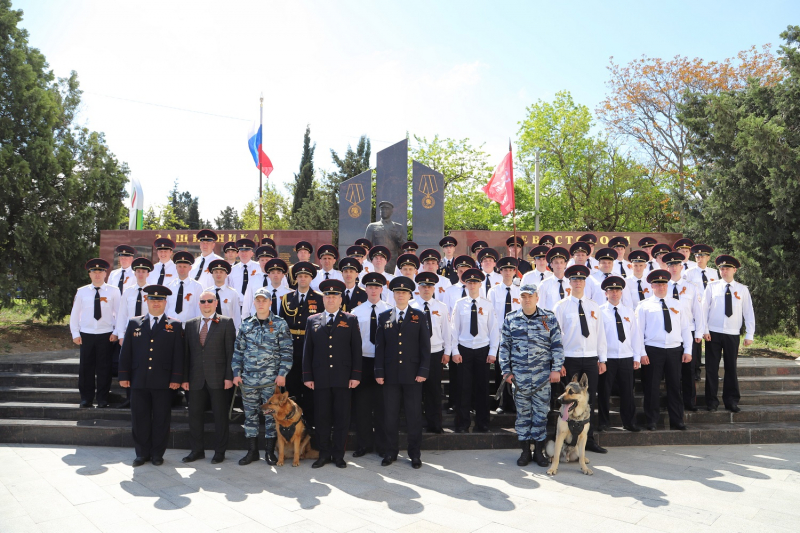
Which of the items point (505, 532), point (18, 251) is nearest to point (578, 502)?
point (505, 532)

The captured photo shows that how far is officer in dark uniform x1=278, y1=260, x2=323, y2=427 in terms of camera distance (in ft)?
21.6

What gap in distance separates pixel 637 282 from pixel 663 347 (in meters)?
1.54

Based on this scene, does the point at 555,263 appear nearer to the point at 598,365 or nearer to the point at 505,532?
the point at 598,365

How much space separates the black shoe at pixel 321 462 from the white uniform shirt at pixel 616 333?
3.67m

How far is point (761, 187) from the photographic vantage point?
1217cm

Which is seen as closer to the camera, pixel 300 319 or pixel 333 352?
pixel 333 352

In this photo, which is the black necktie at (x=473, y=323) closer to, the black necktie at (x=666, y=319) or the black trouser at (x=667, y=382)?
the black trouser at (x=667, y=382)

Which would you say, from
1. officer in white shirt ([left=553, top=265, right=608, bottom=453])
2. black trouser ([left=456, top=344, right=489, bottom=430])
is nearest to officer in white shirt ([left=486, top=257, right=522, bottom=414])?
black trouser ([left=456, top=344, right=489, bottom=430])

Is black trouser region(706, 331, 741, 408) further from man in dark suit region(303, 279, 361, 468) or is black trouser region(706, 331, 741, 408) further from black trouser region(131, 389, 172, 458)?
black trouser region(131, 389, 172, 458)

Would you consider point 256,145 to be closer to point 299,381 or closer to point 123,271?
point 123,271

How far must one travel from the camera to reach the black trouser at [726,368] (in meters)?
7.38

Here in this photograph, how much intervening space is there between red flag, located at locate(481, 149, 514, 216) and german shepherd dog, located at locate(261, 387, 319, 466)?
7.96m

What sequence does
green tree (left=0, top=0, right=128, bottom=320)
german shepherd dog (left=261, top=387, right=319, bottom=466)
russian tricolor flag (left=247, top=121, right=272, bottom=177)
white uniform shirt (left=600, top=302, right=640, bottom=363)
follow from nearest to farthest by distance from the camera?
1. german shepherd dog (left=261, top=387, right=319, bottom=466)
2. white uniform shirt (left=600, top=302, right=640, bottom=363)
3. russian tricolor flag (left=247, top=121, right=272, bottom=177)
4. green tree (left=0, top=0, right=128, bottom=320)

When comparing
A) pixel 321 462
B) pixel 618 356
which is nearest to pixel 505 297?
pixel 618 356
